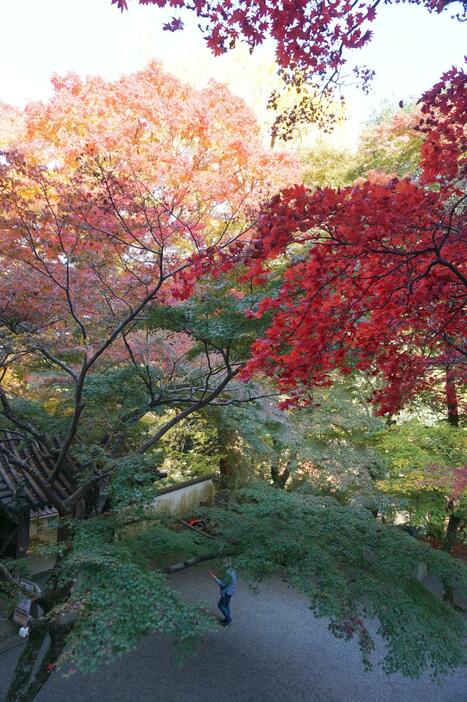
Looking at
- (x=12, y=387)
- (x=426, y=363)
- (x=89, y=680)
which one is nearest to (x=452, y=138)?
(x=426, y=363)

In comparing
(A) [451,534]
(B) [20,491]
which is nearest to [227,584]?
(B) [20,491]

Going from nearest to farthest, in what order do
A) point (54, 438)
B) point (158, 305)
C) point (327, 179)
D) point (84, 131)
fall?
point (158, 305), point (54, 438), point (84, 131), point (327, 179)

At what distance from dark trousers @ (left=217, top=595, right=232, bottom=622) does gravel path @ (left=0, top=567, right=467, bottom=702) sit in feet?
0.58

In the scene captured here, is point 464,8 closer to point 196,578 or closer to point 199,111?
point 199,111

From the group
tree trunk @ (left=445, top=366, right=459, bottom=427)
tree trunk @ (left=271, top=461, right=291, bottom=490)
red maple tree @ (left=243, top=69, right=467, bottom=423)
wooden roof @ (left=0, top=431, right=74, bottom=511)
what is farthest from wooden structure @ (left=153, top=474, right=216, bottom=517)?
red maple tree @ (left=243, top=69, right=467, bottom=423)

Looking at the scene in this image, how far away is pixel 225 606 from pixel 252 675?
3.92 ft

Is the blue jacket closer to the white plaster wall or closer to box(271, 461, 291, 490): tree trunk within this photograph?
the white plaster wall

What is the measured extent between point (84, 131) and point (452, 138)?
6808mm

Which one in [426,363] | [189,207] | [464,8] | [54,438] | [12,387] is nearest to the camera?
[464,8]

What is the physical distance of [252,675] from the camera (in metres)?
6.15

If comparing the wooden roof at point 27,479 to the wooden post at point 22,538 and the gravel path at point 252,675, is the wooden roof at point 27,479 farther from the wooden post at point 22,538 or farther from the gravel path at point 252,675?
the gravel path at point 252,675

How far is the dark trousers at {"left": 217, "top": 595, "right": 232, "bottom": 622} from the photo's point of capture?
7.14 meters

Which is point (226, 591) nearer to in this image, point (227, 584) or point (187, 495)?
point (227, 584)

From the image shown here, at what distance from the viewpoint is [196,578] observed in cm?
934
